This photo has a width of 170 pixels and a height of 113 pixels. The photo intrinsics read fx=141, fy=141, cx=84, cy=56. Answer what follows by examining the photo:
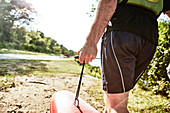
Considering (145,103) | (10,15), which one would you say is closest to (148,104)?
(145,103)

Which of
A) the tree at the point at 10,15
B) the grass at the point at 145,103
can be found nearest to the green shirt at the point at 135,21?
the grass at the point at 145,103

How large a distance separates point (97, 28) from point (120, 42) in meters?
0.22

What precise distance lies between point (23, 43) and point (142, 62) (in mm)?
22216

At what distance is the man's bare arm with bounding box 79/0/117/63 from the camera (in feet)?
3.76

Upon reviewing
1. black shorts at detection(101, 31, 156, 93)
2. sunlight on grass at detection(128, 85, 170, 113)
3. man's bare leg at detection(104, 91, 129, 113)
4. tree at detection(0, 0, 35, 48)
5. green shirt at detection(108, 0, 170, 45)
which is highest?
tree at detection(0, 0, 35, 48)

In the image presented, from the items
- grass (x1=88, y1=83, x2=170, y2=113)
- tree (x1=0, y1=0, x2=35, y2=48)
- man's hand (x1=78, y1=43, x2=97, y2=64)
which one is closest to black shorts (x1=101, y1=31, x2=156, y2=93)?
man's hand (x1=78, y1=43, x2=97, y2=64)

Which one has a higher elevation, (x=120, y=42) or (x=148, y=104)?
(x=120, y=42)

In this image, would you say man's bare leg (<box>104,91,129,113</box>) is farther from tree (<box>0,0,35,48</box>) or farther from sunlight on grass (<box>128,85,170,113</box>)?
tree (<box>0,0,35,48</box>)

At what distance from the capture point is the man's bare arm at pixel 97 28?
115cm

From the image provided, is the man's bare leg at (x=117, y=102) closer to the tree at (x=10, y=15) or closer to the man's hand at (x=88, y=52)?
the man's hand at (x=88, y=52)

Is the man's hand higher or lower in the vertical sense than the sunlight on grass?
higher

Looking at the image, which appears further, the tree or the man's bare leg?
the tree

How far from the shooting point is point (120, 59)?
3.77 feet

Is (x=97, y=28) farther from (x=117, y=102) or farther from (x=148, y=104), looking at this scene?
(x=148, y=104)
